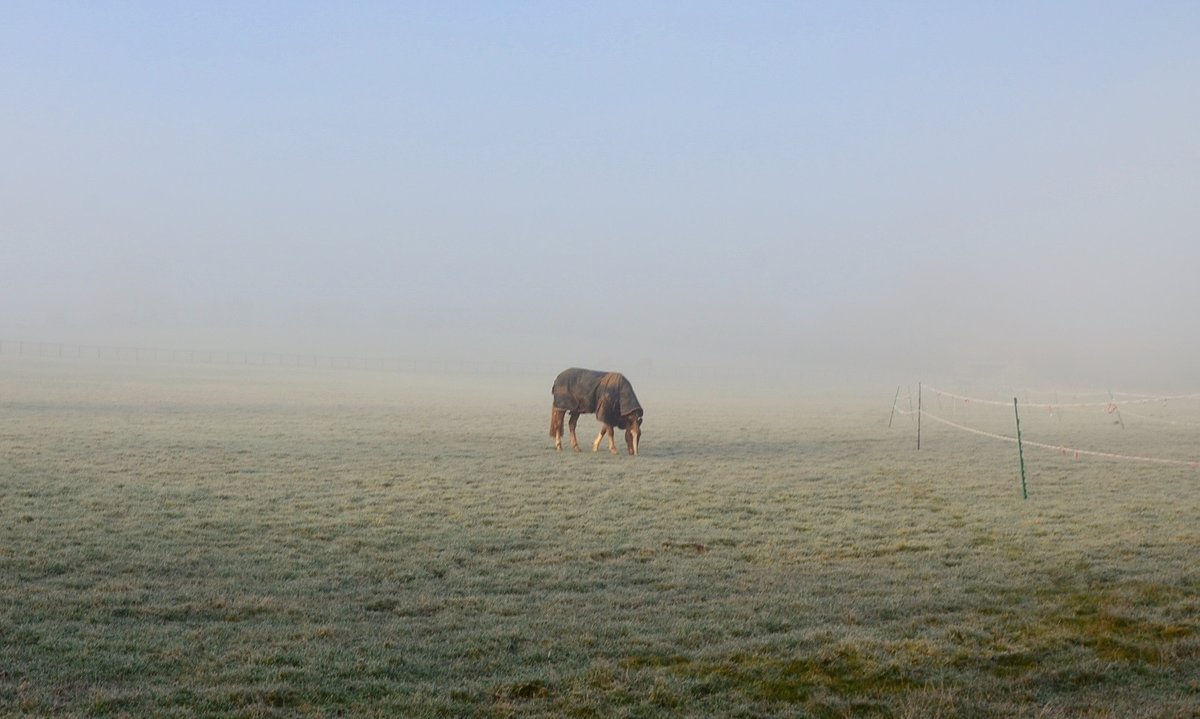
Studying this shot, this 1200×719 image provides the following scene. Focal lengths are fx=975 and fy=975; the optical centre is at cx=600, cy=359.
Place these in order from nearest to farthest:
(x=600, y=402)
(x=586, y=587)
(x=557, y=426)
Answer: (x=586, y=587) → (x=600, y=402) → (x=557, y=426)

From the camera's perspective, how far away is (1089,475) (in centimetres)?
1781

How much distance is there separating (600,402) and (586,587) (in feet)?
39.6

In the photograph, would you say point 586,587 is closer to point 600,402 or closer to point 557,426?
point 600,402

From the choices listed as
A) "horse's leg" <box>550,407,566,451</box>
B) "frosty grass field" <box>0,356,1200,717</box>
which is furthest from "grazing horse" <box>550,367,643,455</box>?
"frosty grass field" <box>0,356,1200,717</box>

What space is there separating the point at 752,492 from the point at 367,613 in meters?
8.76

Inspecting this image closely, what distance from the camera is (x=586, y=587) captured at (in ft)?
28.7

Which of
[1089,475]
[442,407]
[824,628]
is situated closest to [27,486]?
[824,628]

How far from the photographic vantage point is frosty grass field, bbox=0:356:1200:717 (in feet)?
18.9

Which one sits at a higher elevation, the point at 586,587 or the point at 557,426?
the point at 557,426

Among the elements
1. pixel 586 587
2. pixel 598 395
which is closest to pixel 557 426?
pixel 598 395

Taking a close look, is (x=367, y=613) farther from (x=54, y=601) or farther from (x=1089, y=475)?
(x=1089, y=475)

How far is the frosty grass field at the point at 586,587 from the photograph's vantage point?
5.77 metres

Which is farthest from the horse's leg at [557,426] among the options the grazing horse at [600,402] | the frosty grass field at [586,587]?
the frosty grass field at [586,587]

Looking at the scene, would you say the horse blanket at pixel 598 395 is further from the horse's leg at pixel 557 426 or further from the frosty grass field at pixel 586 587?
the frosty grass field at pixel 586 587
